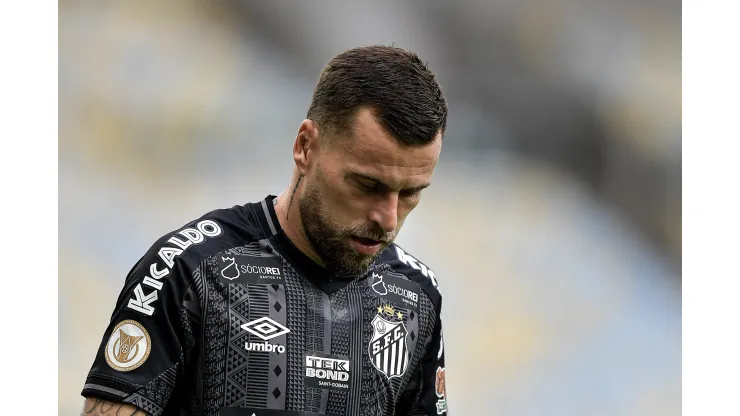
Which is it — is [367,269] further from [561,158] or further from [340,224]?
[561,158]

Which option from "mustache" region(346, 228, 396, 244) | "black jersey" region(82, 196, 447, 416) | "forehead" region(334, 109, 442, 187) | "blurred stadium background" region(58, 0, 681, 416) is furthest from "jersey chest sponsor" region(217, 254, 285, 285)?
"blurred stadium background" region(58, 0, 681, 416)

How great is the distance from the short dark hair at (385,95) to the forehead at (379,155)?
2 cm

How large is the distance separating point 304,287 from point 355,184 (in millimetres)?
329

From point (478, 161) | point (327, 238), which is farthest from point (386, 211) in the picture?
point (478, 161)

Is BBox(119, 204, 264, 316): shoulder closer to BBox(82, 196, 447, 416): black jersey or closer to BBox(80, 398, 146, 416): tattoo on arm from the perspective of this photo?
BBox(82, 196, 447, 416): black jersey

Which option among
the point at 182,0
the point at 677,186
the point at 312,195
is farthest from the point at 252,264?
the point at 677,186

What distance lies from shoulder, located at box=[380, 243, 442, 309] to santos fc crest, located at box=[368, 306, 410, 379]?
147 mm

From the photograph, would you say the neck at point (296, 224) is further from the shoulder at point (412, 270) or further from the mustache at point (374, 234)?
the shoulder at point (412, 270)

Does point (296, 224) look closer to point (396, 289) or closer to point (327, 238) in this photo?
point (327, 238)

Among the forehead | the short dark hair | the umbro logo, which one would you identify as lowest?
the umbro logo

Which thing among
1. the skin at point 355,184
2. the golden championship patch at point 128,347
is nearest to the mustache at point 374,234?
the skin at point 355,184

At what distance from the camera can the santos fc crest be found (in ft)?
7.47

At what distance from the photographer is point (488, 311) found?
212 inches

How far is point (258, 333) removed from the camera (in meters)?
2.11
